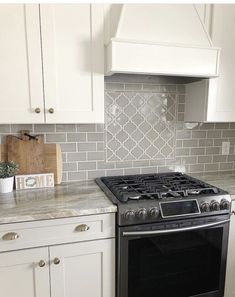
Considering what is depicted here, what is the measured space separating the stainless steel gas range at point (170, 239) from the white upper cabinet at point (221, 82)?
1.89 ft

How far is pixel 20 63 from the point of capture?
1.48 metres

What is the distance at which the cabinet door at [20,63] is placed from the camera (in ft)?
4.72

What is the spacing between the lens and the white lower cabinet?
133cm

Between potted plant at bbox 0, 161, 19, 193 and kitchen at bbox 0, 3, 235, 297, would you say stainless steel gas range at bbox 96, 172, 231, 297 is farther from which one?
potted plant at bbox 0, 161, 19, 193

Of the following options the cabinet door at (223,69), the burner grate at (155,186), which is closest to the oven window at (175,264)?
the burner grate at (155,186)

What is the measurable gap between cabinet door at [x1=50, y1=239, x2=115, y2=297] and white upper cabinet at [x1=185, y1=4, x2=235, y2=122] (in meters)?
1.19

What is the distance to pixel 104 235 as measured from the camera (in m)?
1.45

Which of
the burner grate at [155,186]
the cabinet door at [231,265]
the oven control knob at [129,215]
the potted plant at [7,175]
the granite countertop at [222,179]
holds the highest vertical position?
the potted plant at [7,175]

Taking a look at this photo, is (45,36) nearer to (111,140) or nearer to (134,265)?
(111,140)

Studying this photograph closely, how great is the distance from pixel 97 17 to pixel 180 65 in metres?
0.62

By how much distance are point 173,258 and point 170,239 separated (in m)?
0.14

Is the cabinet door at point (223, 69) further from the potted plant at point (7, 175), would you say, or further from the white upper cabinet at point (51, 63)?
the potted plant at point (7, 175)

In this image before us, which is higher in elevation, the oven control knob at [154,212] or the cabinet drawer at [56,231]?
the oven control knob at [154,212]

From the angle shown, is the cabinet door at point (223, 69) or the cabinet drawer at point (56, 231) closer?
the cabinet drawer at point (56, 231)
